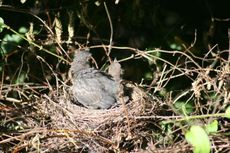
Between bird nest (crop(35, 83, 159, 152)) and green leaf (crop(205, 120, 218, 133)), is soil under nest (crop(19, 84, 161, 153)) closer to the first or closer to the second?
bird nest (crop(35, 83, 159, 152))

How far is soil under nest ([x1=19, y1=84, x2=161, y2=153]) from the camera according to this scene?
1.94 metres

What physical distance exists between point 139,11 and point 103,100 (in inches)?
24.5

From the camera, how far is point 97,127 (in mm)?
1961

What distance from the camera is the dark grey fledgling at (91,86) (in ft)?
6.81

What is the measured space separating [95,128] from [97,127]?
11 mm

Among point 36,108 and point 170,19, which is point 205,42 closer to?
point 170,19

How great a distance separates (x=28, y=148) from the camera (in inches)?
79.4

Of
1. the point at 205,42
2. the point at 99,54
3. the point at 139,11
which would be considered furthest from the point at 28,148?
the point at 205,42

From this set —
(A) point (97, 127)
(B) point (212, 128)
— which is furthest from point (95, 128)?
(B) point (212, 128)

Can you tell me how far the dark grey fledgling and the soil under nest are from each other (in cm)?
3

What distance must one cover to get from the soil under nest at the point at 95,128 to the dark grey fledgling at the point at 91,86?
0.03 meters

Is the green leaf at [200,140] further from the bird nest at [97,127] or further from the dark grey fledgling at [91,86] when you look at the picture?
the dark grey fledgling at [91,86]

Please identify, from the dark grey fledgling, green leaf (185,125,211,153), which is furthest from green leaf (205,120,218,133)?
the dark grey fledgling

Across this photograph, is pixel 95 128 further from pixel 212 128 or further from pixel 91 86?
pixel 212 128
